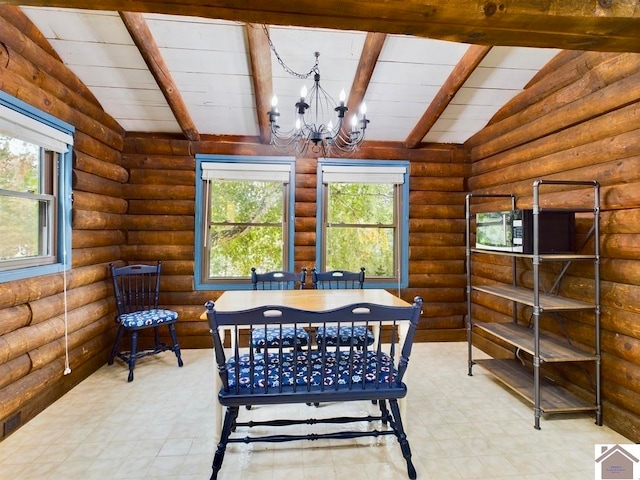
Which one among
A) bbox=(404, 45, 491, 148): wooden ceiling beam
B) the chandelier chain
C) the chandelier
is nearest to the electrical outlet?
the chandelier

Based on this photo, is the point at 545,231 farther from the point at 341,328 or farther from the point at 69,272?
the point at 69,272

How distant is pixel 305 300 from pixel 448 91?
227 cm

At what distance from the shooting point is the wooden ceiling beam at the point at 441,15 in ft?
4.36

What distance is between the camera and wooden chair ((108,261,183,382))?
317 centimetres

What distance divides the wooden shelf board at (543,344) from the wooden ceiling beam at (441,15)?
190 centimetres

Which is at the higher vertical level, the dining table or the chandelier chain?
the chandelier chain

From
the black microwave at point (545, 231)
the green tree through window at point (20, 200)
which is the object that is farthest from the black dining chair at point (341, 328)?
the green tree through window at point (20, 200)

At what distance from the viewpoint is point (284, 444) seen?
2.20 m

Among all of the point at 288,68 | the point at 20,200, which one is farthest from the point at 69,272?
the point at 288,68

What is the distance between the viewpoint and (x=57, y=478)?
1.86 m

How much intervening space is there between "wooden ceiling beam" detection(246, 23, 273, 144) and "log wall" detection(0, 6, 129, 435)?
4.89 ft

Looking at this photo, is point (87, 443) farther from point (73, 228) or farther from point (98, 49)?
point (98, 49)

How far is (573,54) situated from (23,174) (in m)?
4.22

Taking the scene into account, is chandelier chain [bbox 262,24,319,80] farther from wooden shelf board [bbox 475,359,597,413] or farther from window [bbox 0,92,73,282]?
wooden shelf board [bbox 475,359,597,413]
